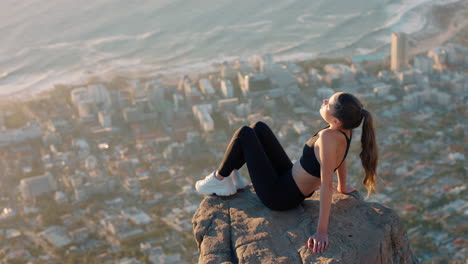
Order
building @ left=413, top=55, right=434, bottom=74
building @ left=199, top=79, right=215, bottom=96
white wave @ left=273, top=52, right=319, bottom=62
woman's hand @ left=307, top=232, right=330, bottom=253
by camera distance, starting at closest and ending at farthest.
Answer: woman's hand @ left=307, top=232, right=330, bottom=253 < building @ left=199, top=79, right=215, bottom=96 < building @ left=413, top=55, right=434, bottom=74 < white wave @ left=273, top=52, right=319, bottom=62

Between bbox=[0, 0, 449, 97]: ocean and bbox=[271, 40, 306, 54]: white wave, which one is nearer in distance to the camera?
bbox=[0, 0, 449, 97]: ocean

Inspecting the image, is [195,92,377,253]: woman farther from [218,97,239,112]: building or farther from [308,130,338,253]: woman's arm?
[218,97,239,112]: building

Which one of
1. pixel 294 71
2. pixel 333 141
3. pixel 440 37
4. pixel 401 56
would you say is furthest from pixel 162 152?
pixel 440 37

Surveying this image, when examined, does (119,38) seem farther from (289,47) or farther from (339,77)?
(339,77)

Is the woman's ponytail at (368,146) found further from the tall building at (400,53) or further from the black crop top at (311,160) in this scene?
the tall building at (400,53)

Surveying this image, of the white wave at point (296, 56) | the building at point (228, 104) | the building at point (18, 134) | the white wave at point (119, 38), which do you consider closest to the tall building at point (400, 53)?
the white wave at point (296, 56)

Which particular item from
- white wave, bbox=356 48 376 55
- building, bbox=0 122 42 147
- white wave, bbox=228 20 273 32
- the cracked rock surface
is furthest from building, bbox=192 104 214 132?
the cracked rock surface
